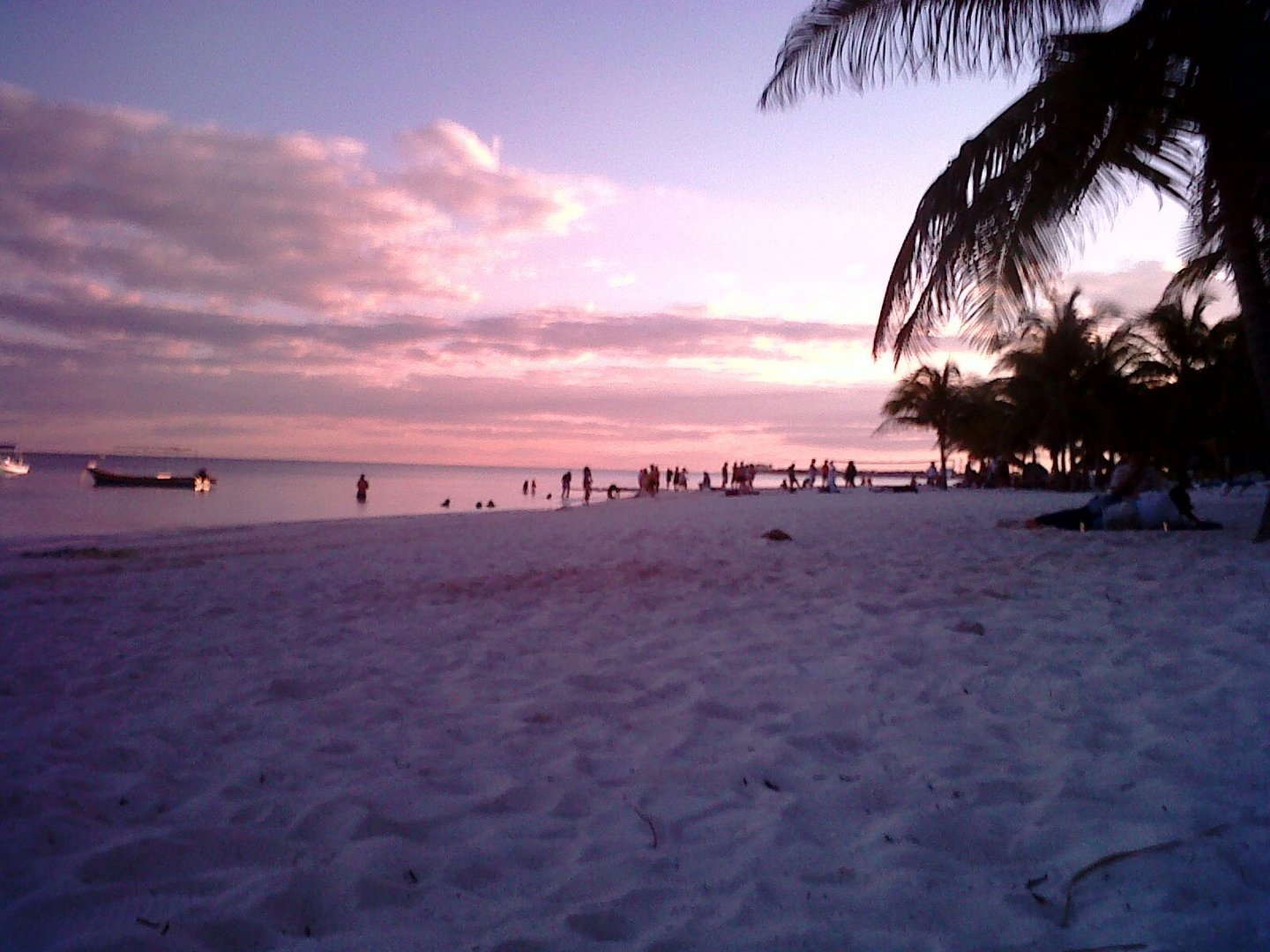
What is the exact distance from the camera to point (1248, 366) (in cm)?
1191

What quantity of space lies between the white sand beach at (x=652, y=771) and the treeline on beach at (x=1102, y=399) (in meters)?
4.72

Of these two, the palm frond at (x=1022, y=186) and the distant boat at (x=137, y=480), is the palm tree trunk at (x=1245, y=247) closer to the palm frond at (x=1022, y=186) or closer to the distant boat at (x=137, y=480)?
the palm frond at (x=1022, y=186)

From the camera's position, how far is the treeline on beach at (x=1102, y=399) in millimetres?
12625

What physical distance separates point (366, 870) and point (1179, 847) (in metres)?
2.42

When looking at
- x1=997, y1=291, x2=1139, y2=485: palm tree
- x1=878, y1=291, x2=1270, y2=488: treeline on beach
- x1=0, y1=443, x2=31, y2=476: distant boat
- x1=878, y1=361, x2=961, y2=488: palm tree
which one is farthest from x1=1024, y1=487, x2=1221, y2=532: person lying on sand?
x1=0, y1=443, x2=31, y2=476: distant boat

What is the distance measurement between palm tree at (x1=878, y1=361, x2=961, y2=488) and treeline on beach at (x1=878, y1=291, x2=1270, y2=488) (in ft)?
0.15

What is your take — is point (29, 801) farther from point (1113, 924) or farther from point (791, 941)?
point (1113, 924)

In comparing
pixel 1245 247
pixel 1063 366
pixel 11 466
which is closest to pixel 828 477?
pixel 1063 366

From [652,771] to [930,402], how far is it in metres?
37.9

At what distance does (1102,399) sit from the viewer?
A: 16.1 meters

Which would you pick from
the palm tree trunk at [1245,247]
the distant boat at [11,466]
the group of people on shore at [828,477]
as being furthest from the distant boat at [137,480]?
the palm tree trunk at [1245,247]

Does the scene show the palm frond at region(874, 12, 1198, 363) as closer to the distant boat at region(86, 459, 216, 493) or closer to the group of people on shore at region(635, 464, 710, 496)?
the group of people on shore at region(635, 464, 710, 496)

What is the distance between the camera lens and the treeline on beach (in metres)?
12.6

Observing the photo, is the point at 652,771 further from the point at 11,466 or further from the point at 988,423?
the point at 11,466
